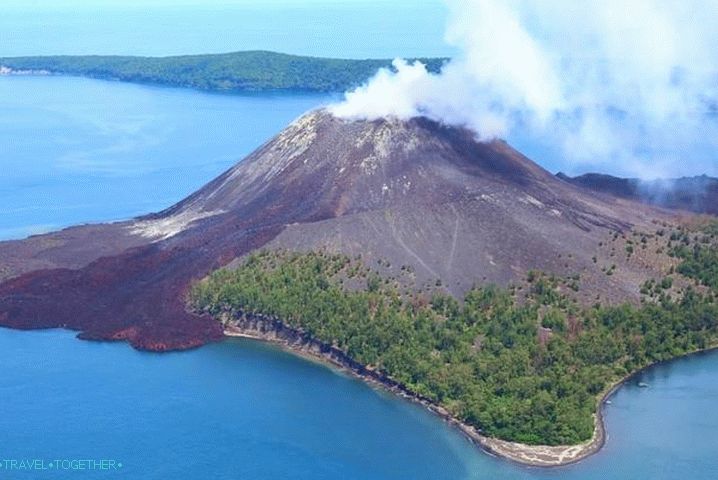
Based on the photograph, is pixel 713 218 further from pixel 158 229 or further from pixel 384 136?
pixel 158 229

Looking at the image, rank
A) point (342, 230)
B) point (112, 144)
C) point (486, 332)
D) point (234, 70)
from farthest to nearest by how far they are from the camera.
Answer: point (234, 70)
point (112, 144)
point (342, 230)
point (486, 332)

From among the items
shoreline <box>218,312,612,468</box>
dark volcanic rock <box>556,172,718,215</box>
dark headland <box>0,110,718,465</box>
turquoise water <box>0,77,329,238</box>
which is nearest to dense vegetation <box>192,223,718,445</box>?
dark headland <box>0,110,718,465</box>

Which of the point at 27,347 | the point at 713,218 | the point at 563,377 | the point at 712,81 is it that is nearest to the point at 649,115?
the point at 712,81

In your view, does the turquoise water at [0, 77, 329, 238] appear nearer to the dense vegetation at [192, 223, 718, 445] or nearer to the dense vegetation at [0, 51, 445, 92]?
the dense vegetation at [0, 51, 445, 92]

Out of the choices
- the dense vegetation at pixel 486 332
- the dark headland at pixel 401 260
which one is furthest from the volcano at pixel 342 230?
the dense vegetation at pixel 486 332

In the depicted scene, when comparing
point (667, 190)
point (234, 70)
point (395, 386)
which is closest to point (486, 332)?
point (395, 386)

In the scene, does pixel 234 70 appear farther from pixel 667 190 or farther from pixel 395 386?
pixel 395 386
